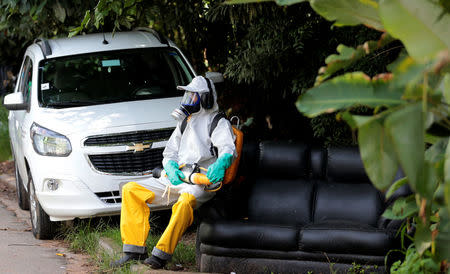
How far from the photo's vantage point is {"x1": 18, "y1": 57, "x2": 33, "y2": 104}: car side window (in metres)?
8.15

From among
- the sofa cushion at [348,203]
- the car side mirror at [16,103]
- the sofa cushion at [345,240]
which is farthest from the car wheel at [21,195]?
the sofa cushion at [345,240]

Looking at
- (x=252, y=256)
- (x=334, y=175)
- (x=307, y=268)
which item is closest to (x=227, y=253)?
(x=252, y=256)

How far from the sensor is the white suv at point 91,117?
6.86m

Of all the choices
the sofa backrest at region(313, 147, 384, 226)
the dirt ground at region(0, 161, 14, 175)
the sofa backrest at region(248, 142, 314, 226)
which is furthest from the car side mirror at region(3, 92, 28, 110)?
the dirt ground at region(0, 161, 14, 175)

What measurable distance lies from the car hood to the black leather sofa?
4.08ft

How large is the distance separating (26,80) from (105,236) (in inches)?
101

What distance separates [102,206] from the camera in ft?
22.5

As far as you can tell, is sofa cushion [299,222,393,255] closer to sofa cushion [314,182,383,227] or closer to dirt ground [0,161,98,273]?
sofa cushion [314,182,383,227]

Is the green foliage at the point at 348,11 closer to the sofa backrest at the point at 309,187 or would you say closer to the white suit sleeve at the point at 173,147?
the sofa backrest at the point at 309,187

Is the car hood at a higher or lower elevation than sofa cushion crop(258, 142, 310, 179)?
higher

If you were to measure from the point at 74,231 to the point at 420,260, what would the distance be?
13.8 ft

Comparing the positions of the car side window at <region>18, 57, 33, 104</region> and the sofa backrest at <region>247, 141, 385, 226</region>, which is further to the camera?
the car side window at <region>18, 57, 33, 104</region>

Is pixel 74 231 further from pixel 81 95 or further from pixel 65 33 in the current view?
pixel 65 33

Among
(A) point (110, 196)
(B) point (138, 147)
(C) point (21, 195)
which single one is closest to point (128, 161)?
(B) point (138, 147)
